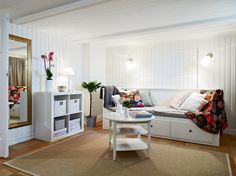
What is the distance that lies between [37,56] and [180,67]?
3.17m

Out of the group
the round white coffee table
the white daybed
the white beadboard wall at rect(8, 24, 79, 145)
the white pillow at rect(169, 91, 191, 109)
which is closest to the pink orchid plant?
the white beadboard wall at rect(8, 24, 79, 145)

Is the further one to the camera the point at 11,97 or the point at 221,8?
the point at 11,97

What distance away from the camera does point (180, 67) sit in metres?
4.24

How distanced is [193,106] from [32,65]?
3190 mm

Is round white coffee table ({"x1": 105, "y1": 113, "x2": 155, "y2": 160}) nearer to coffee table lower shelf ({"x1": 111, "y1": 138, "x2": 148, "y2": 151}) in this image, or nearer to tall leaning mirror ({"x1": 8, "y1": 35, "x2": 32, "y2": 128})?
coffee table lower shelf ({"x1": 111, "y1": 138, "x2": 148, "y2": 151})

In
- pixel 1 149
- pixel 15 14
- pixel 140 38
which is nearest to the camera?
pixel 1 149

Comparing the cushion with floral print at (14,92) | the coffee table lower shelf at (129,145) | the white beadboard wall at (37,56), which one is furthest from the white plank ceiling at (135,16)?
the coffee table lower shelf at (129,145)

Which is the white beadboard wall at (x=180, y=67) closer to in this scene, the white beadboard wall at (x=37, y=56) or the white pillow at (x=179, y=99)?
the white pillow at (x=179, y=99)

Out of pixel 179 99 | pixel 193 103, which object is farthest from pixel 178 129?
pixel 179 99

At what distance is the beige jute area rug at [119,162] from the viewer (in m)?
2.12

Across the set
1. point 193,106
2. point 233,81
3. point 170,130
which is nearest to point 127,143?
point 170,130

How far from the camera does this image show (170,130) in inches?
135

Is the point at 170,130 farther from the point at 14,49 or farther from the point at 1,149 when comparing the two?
the point at 14,49

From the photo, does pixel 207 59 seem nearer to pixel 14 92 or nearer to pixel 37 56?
pixel 37 56
